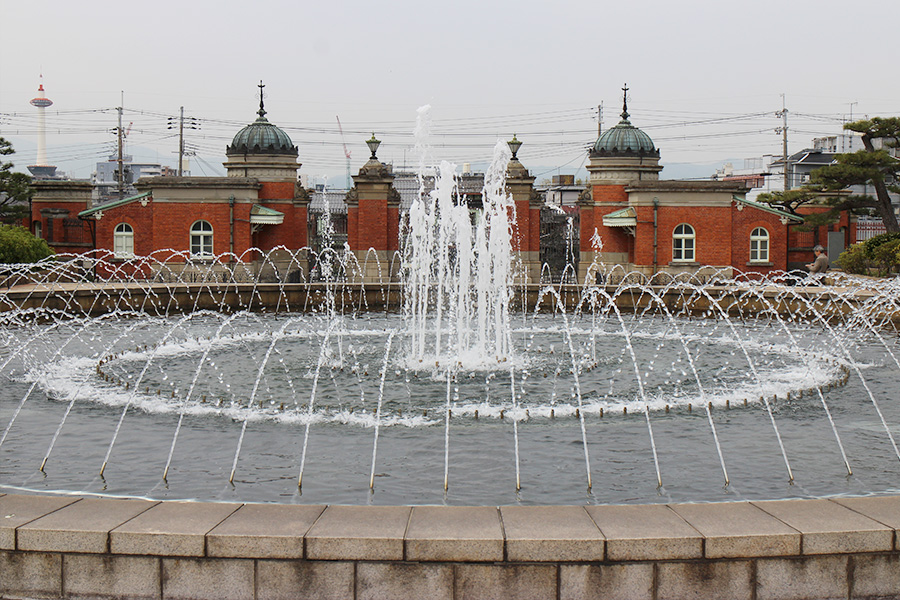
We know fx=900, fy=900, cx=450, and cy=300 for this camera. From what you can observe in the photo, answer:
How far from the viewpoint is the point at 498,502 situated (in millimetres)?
7402

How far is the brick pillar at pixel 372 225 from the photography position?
3403 centimetres

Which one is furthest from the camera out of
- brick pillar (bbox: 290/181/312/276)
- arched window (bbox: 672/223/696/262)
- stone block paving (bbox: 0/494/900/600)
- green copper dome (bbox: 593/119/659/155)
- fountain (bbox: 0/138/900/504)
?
brick pillar (bbox: 290/181/312/276)

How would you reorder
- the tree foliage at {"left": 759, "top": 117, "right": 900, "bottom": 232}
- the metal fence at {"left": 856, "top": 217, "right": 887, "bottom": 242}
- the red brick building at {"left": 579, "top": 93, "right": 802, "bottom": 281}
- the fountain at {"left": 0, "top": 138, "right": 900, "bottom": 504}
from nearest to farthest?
the fountain at {"left": 0, "top": 138, "right": 900, "bottom": 504} → the tree foliage at {"left": 759, "top": 117, "right": 900, "bottom": 232} → the red brick building at {"left": 579, "top": 93, "right": 802, "bottom": 281} → the metal fence at {"left": 856, "top": 217, "right": 887, "bottom": 242}

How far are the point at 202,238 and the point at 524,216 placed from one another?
39.9 feet

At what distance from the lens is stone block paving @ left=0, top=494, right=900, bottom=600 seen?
526cm

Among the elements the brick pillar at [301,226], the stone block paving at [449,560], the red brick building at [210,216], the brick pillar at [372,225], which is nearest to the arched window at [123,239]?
the red brick building at [210,216]

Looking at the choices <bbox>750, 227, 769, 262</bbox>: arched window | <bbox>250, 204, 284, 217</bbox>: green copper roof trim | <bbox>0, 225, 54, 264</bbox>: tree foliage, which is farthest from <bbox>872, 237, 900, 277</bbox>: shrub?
<bbox>0, 225, 54, 264</bbox>: tree foliage

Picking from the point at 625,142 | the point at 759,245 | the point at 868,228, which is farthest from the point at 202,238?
the point at 868,228

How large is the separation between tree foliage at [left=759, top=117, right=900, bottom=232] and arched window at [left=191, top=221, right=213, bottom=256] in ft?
73.4

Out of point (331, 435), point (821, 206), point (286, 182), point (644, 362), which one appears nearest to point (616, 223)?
point (821, 206)

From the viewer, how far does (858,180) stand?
32.7 meters

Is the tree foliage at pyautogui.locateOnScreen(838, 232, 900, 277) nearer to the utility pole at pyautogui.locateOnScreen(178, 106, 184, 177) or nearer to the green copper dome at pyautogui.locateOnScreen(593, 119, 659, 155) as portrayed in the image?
the green copper dome at pyautogui.locateOnScreen(593, 119, 659, 155)

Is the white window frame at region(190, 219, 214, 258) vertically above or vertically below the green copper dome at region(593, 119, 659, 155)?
below

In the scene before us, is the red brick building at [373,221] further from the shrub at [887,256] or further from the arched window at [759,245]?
the shrub at [887,256]
